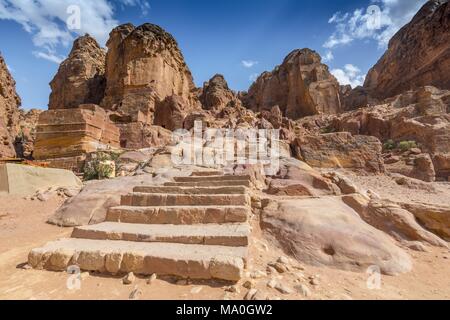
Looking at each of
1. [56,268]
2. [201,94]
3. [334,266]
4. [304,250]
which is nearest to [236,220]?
[304,250]

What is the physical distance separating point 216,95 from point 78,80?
1809cm

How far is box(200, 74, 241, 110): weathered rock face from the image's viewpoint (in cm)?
3247

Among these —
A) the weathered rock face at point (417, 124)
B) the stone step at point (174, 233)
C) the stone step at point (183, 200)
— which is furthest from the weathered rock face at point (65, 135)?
the weathered rock face at point (417, 124)

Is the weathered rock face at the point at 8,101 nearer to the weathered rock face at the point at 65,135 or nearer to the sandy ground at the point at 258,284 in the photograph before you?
the weathered rock face at the point at 65,135

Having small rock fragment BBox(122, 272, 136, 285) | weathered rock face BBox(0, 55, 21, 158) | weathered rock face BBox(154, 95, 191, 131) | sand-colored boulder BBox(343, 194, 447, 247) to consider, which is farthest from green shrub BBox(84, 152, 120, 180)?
weathered rock face BBox(0, 55, 21, 158)

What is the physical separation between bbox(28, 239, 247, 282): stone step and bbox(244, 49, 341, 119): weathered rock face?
32.2 metres

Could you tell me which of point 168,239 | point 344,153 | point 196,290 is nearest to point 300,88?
point 344,153

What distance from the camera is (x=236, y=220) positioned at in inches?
130

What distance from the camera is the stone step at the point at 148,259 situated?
2219 millimetres

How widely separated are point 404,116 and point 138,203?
2362 centimetres

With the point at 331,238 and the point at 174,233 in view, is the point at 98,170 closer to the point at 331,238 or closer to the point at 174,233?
the point at 174,233

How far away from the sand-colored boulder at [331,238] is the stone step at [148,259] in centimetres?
86

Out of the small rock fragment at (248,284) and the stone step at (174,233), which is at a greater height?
the stone step at (174,233)
